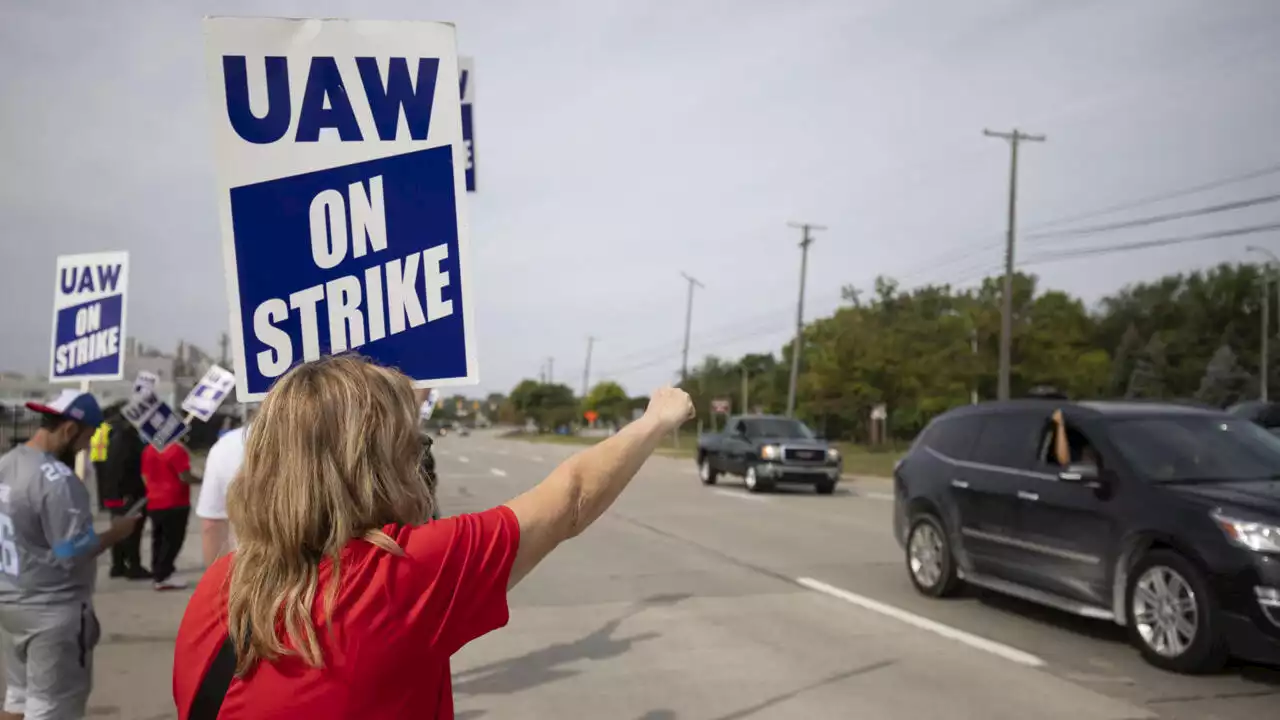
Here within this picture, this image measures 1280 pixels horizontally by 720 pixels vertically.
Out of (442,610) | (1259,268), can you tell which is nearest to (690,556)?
(442,610)

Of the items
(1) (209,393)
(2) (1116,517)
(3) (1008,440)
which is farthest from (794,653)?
(1) (209,393)

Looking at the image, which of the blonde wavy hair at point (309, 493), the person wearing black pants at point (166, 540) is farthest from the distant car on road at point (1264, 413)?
the blonde wavy hair at point (309, 493)

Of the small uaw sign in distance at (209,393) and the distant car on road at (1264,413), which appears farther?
the distant car on road at (1264,413)

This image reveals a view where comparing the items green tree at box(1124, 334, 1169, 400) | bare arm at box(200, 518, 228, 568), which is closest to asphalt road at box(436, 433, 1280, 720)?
bare arm at box(200, 518, 228, 568)

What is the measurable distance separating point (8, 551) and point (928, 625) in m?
6.70

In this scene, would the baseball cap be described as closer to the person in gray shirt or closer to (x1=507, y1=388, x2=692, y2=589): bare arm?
the person in gray shirt

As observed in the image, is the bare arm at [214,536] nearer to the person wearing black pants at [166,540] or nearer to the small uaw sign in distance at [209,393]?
the person wearing black pants at [166,540]

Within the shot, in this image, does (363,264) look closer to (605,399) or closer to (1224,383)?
(1224,383)


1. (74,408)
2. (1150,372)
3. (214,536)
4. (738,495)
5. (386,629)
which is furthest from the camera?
(1150,372)

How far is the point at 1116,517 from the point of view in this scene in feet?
24.8

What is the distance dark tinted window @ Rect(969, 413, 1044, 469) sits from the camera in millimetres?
8852

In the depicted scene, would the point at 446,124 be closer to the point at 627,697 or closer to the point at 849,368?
the point at 627,697

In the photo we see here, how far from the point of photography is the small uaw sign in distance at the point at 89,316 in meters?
10.3

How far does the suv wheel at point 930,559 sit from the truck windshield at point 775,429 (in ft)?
47.1
